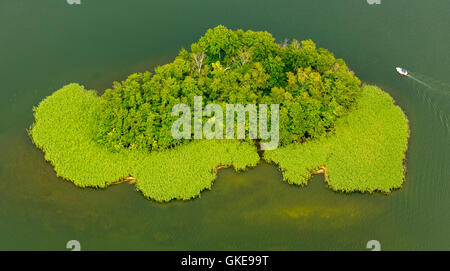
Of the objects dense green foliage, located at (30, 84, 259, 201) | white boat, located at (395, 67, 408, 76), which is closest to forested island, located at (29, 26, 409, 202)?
dense green foliage, located at (30, 84, 259, 201)

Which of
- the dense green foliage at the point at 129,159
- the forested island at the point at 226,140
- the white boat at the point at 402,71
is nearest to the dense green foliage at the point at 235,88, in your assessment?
the forested island at the point at 226,140

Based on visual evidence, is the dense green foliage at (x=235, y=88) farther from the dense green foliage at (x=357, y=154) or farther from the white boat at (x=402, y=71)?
the white boat at (x=402, y=71)

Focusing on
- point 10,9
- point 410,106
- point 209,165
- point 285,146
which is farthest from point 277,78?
point 10,9

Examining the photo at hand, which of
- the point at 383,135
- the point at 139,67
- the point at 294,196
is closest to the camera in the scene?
the point at 294,196

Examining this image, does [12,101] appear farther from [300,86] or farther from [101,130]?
[300,86]

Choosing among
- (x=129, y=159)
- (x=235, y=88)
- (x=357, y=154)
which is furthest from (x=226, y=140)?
(x=357, y=154)

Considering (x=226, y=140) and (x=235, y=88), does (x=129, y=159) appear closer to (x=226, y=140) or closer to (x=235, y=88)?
(x=226, y=140)
